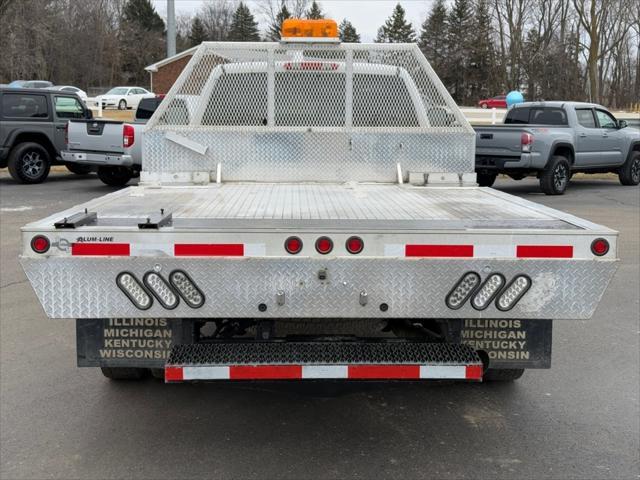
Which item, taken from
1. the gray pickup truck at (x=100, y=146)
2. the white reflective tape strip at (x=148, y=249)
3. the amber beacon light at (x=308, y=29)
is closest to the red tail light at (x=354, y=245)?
the white reflective tape strip at (x=148, y=249)

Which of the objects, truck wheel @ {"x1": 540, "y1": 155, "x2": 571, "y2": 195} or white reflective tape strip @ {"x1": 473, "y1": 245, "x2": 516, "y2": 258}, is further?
truck wheel @ {"x1": 540, "y1": 155, "x2": 571, "y2": 195}

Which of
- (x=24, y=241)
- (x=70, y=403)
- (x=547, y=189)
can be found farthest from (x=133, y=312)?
(x=547, y=189)

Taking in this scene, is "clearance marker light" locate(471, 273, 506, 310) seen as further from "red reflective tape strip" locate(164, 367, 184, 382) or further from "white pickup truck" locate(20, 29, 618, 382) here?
"red reflective tape strip" locate(164, 367, 184, 382)

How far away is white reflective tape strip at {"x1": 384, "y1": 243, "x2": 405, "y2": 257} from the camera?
11.0ft

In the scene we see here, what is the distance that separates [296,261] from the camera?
333cm

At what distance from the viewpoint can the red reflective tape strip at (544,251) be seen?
3.35 metres

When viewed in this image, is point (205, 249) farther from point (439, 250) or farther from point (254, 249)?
point (439, 250)

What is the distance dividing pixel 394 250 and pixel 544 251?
660 millimetres

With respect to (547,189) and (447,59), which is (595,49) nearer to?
(447,59)

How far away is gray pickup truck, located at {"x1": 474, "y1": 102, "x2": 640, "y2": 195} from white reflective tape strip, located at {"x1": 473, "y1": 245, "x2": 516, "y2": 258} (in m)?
11.4

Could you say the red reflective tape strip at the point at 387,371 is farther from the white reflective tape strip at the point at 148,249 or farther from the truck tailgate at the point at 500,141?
the truck tailgate at the point at 500,141

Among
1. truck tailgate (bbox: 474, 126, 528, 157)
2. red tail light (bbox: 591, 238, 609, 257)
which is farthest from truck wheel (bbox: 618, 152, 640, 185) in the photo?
red tail light (bbox: 591, 238, 609, 257)

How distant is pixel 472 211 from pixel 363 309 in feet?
A: 3.17

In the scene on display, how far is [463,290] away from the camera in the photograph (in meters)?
3.40
